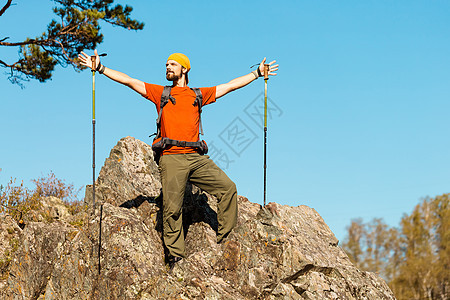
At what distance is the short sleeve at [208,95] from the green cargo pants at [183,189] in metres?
1.22

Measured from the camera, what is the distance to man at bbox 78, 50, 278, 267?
29.0 feet

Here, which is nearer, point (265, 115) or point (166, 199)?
point (166, 199)

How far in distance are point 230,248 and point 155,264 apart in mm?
1486

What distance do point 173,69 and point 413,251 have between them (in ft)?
140

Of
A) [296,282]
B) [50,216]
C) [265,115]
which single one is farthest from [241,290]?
[50,216]

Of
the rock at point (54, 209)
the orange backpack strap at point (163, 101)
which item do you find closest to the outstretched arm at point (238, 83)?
the orange backpack strap at point (163, 101)

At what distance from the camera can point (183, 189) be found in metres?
8.97

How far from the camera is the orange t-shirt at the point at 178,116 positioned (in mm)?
9094

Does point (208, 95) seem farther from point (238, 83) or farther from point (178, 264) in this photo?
point (178, 264)

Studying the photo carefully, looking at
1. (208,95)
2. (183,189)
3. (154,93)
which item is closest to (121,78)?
(154,93)

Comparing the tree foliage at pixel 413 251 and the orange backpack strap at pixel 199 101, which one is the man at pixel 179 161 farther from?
the tree foliage at pixel 413 251

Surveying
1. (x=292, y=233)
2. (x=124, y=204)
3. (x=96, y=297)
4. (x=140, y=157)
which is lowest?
(x=96, y=297)

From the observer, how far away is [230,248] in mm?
8859

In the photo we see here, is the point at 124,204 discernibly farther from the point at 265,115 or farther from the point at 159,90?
the point at 265,115
